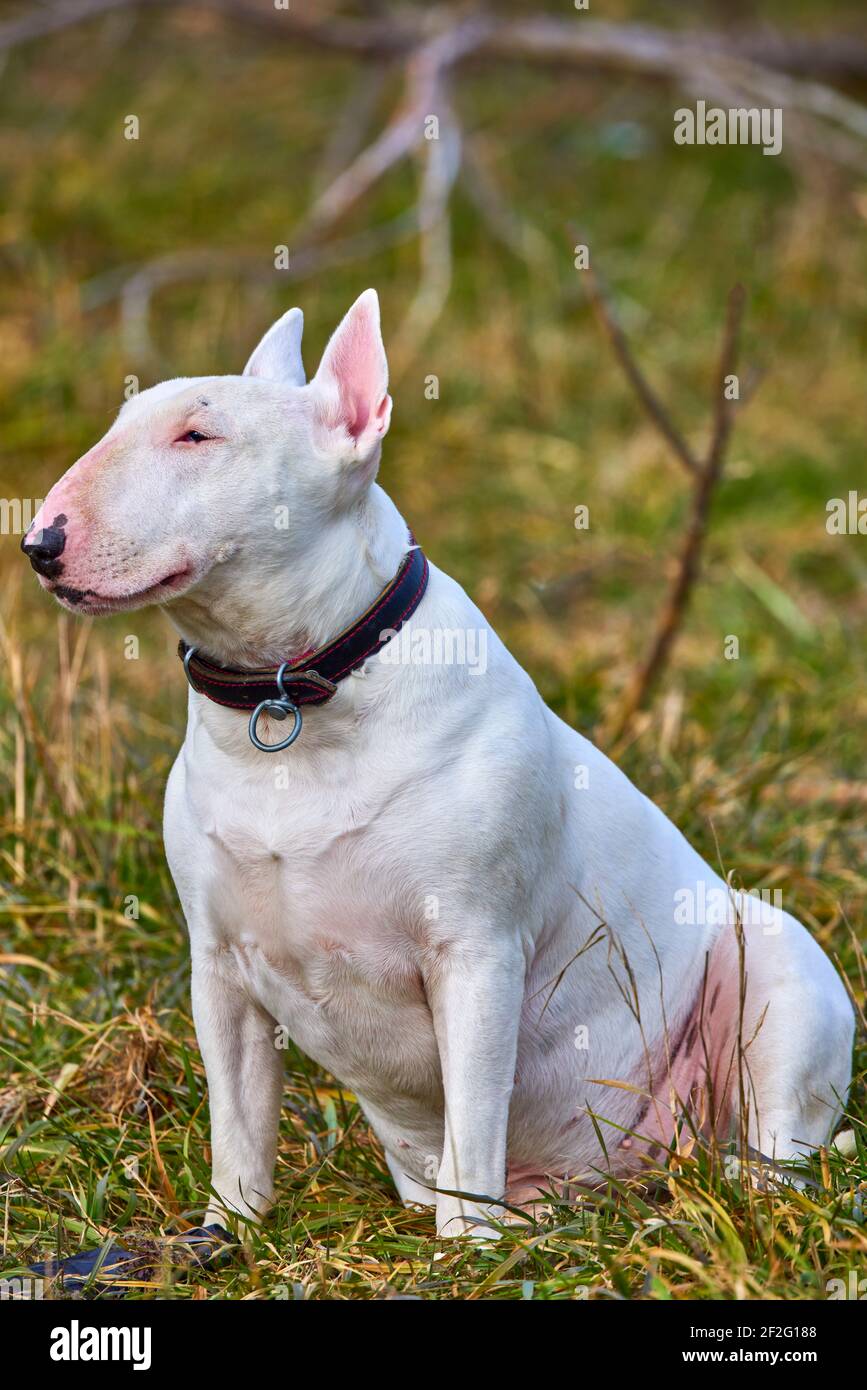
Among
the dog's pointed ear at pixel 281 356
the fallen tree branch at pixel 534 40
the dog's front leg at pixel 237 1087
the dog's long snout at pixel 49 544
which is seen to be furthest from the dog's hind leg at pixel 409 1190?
the fallen tree branch at pixel 534 40

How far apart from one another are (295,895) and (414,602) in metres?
0.53

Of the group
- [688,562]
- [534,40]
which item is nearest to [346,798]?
[688,562]

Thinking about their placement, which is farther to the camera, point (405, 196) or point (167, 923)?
point (405, 196)

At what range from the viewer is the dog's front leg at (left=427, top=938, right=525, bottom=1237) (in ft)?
9.07

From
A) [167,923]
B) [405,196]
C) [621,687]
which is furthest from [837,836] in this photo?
[405,196]

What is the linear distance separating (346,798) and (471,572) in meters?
4.31

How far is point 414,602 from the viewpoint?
281 cm

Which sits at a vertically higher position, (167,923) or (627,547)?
(627,547)

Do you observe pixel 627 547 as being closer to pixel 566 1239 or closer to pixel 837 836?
pixel 837 836

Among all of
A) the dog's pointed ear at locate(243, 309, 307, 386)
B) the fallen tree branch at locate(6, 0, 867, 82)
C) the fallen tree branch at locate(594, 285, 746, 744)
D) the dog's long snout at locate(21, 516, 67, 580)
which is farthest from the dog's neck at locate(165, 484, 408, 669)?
the fallen tree branch at locate(6, 0, 867, 82)

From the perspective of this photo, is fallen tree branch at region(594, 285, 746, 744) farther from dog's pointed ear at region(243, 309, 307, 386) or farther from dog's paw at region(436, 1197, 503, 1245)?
dog's paw at region(436, 1197, 503, 1245)

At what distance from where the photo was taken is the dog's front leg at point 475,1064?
2.76m

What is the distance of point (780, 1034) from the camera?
10.4ft

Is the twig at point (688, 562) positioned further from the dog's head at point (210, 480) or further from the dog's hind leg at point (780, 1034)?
the dog's head at point (210, 480)
